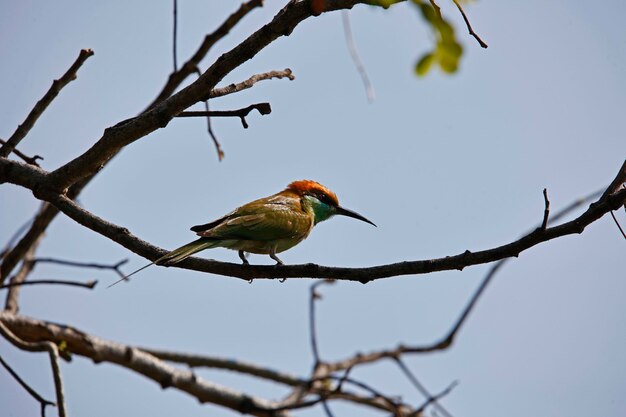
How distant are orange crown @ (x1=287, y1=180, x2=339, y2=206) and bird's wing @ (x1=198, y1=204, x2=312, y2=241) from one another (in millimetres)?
496

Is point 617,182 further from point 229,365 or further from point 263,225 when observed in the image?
point 229,365

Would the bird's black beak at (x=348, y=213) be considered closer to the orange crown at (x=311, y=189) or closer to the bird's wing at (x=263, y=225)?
the orange crown at (x=311, y=189)

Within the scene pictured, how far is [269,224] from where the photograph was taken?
4.11 m

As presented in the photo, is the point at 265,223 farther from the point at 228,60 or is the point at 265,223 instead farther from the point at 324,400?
the point at 228,60

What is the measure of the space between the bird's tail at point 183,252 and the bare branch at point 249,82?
609 mm

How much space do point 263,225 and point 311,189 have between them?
1.09 m

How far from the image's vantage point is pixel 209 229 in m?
3.72

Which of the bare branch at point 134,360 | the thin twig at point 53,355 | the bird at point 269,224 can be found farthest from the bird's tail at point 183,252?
the bare branch at point 134,360

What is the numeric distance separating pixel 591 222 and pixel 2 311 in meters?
2.80

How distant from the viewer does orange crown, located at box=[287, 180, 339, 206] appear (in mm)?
5051

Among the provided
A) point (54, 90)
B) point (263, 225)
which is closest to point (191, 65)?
point (263, 225)

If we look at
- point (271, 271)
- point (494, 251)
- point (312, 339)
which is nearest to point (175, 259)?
point (271, 271)

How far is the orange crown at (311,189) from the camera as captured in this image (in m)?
5.05

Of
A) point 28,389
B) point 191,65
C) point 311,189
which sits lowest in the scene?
point 28,389
